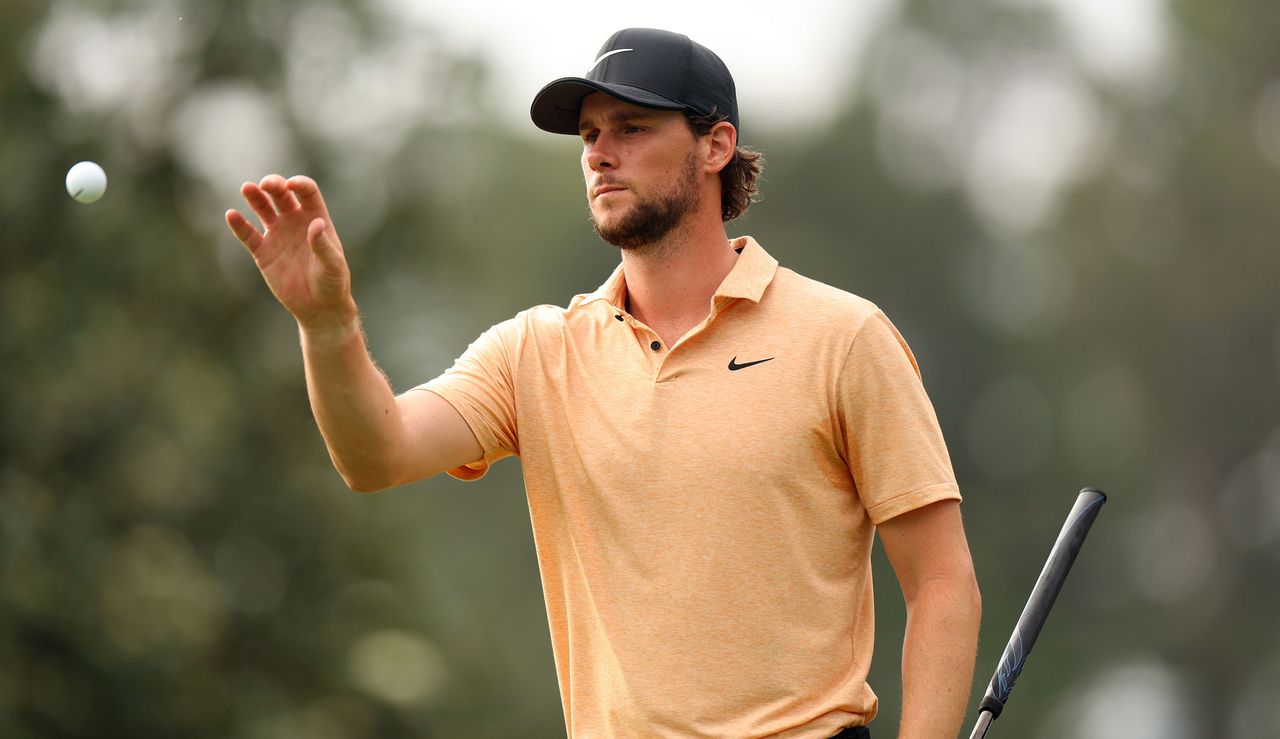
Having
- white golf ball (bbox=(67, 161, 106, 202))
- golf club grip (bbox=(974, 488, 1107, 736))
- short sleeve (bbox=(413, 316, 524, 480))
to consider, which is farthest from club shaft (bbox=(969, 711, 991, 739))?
white golf ball (bbox=(67, 161, 106, 202))

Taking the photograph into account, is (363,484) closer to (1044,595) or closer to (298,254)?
(298,254)

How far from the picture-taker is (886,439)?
14.5ft

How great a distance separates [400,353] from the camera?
22656mm

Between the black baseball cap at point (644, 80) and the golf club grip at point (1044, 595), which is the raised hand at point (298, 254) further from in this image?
the golf club grip at point (1044, 595)

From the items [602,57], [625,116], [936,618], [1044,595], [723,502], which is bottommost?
[1044,595]

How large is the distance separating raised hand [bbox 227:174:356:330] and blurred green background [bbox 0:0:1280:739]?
42.8ft

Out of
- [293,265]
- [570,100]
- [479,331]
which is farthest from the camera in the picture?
[479,331]

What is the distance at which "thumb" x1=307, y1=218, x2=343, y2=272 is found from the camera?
4.08 meters

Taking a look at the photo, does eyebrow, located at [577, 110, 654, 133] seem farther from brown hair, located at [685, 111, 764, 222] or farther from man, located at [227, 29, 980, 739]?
brown hair, located at [685, 111, 764, 222]

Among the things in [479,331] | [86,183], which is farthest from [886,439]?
[479,331]

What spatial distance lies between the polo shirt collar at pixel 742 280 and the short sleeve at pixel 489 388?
0.76 ft

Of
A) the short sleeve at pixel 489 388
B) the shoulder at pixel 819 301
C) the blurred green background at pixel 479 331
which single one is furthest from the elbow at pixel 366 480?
the blurred green background at pixel 479 331

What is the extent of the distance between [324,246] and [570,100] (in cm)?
100

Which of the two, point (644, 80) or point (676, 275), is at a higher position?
point (644, 80)
